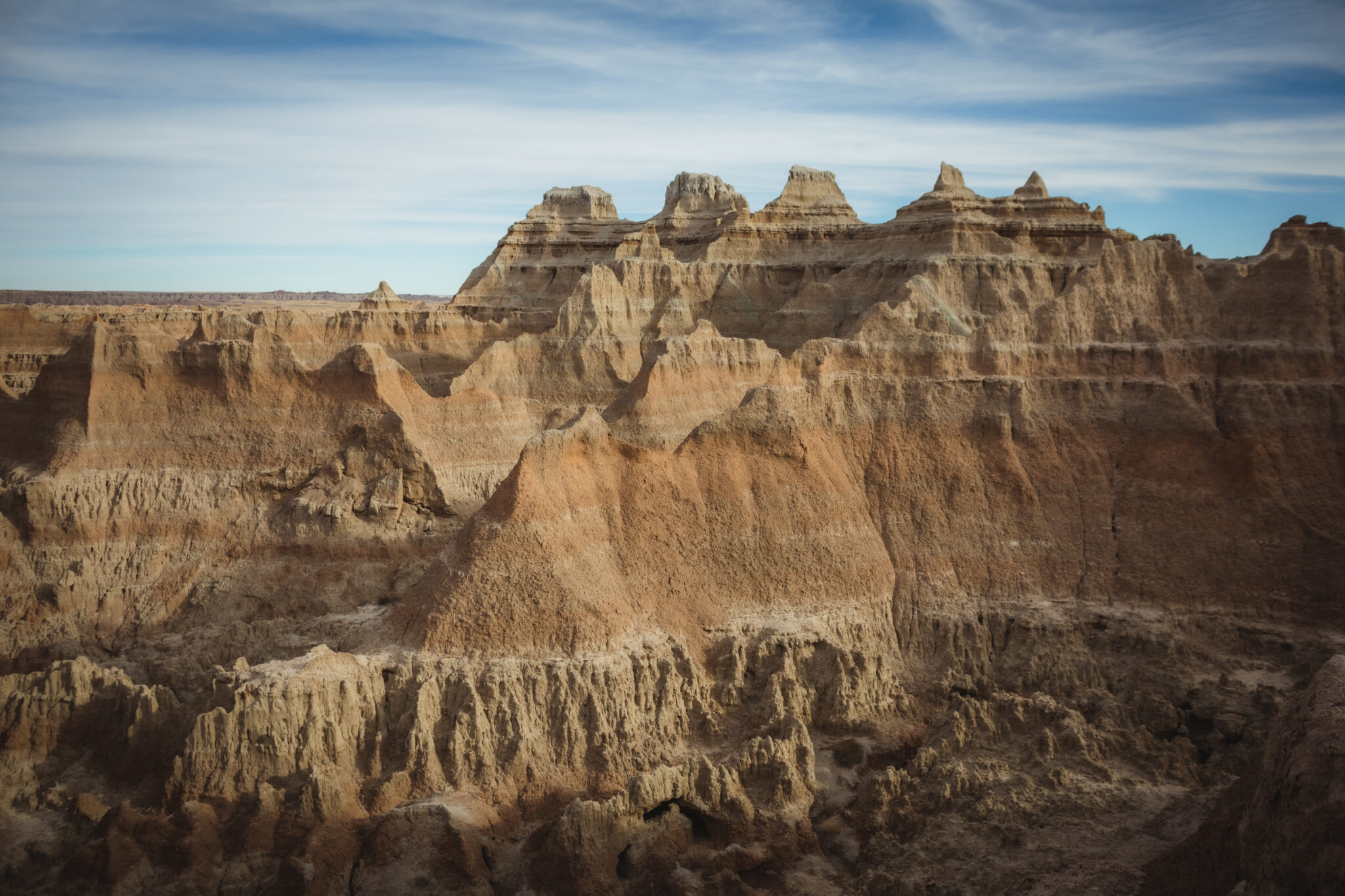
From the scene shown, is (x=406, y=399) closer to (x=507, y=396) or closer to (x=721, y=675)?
(x=507, y=396)

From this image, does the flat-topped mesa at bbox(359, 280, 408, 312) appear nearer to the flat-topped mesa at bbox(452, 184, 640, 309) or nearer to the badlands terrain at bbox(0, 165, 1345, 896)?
the flat-topped mesa at bbox(452, 184, 640, 309)

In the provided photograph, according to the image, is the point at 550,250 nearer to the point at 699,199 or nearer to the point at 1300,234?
the point at 699,199

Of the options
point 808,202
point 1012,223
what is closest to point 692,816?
point 1012,223

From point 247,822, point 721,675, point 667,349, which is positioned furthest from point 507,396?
point 247,822

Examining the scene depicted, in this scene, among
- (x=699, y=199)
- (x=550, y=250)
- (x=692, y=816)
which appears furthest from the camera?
(x=550, y=250)

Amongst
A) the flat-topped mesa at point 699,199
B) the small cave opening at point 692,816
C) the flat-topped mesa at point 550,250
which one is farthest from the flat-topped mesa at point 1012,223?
the small cave opening at point 692,816
